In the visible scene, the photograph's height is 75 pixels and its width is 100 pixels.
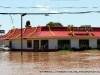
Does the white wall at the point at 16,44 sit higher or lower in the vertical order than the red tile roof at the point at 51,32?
lower

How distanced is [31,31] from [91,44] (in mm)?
12608

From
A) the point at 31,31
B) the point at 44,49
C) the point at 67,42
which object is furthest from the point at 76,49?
the point at 31,31

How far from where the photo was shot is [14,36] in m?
60.2

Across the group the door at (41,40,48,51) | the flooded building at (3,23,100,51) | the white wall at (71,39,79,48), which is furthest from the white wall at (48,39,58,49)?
the white wall at (71,39,79,48)

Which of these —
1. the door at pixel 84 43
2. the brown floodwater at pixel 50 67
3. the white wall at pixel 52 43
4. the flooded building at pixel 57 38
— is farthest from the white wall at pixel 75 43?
the brown floodwater at pixel 50 67

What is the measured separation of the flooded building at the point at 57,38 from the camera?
5541cm

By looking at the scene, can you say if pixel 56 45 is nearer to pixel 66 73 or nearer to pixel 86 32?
pixel 86 32

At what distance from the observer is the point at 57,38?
54844mm

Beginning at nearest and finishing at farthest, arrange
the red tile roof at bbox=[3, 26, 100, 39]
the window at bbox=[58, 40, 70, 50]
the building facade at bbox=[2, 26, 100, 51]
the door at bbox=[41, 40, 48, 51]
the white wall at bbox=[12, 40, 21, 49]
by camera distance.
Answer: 1. the building facade at bbox=[2, 26, 100, 51]
2. the door at bbox=[41, 40, 48, 51]
3. the red tile roof at bbox=[3, 26, 100, 39]
4. the window at bbox=[58, 40, 70, 50]
5. the white wall at bbox=[12, 40, 21, 49]

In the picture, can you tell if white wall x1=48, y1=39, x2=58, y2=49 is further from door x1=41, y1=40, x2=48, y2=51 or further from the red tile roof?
the red tile roof

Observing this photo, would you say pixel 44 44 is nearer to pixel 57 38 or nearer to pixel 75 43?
pixel 57 38

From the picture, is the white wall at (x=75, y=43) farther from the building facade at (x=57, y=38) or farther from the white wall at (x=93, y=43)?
the white wall at (x=93, y=43)

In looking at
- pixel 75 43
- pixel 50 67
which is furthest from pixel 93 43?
pixel 50 67

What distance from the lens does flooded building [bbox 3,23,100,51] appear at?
182 ft
